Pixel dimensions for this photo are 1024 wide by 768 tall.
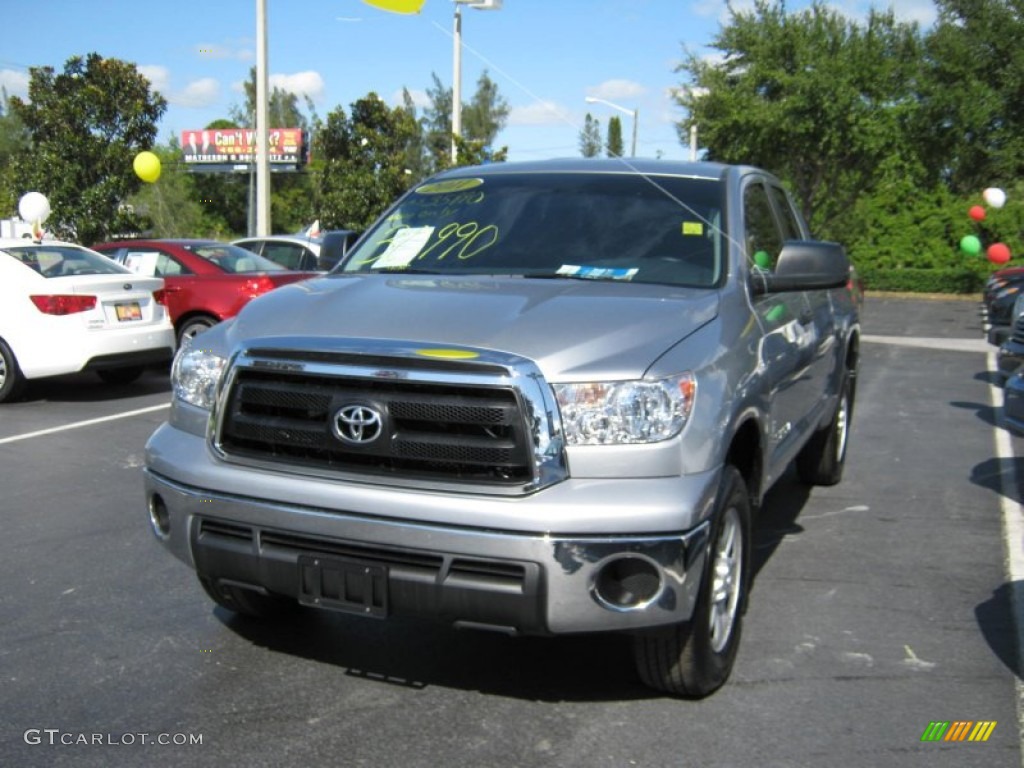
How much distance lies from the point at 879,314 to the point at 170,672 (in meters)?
24.0

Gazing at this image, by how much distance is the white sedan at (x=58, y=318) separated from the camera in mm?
10336

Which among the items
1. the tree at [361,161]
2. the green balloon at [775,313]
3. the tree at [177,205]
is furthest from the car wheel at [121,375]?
the tree at [177,205]

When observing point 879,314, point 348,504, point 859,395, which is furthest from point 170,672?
point 879,314

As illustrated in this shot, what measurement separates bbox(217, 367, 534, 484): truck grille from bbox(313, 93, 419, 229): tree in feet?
77.1

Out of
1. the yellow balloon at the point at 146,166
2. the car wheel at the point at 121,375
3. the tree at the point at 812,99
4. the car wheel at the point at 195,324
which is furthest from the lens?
the tree at the point at 812,99

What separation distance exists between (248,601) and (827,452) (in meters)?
4.04

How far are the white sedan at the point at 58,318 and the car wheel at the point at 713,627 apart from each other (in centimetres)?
809

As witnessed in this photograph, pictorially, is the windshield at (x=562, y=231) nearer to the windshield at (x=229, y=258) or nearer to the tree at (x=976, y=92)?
the windshield at (x=229, y=258)

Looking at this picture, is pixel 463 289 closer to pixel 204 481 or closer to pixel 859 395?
pixel 204 481

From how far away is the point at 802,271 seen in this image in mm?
4547

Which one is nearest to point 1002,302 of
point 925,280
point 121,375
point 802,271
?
point 802,271

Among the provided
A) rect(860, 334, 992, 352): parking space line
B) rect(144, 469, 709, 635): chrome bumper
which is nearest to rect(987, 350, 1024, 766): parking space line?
rect(144, 469, 709, 635): chrome bumper

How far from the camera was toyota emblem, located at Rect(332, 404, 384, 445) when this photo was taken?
343 cm

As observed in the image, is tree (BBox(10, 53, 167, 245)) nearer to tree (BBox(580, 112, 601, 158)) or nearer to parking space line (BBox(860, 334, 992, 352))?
tree (BBox(580, 112, 601, 158))
